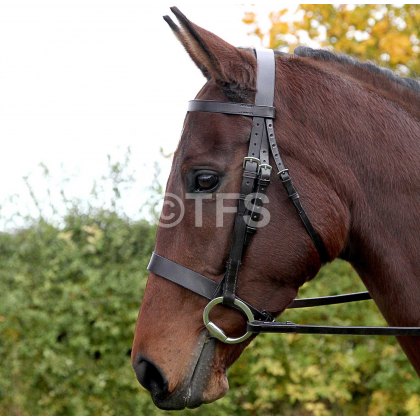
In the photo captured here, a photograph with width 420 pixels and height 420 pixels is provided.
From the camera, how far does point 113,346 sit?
706 centimetres

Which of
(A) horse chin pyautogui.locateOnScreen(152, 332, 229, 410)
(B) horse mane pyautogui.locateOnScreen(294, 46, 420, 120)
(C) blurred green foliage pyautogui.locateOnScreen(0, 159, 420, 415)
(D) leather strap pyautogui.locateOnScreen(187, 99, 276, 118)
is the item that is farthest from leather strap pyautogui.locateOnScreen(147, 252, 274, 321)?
(C) blurred green foliage pyautogui.locateOnScreen(0, 159, 420, 415)

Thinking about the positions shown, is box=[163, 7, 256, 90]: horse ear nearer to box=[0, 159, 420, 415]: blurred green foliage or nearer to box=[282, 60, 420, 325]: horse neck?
box=[282, 60, 420, 325]: horse neck

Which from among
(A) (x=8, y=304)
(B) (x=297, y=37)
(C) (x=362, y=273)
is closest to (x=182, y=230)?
(C) (x=362, y=273)

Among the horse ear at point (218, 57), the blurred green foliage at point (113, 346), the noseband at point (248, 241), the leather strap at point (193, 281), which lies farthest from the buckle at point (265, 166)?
the blurred green foliage at point (113, 346)

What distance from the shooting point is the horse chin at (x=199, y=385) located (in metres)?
2.71

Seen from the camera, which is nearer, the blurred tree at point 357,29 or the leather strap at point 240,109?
the leather strap at point 240,109

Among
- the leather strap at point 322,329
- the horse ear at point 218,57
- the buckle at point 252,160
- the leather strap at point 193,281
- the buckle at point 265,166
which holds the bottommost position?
the leather strap at point 322,329

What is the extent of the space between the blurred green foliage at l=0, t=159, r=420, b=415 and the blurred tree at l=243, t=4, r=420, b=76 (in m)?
2.66

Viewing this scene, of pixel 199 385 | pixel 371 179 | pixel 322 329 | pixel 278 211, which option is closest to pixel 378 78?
pixel 371 179

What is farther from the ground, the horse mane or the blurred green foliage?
the horse mane

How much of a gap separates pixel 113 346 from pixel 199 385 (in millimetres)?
4495

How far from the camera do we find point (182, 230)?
2783 mm

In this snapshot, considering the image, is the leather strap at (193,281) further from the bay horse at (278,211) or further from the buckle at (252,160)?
the buckle at (252,160)

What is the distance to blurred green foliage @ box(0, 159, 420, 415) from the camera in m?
6.98
